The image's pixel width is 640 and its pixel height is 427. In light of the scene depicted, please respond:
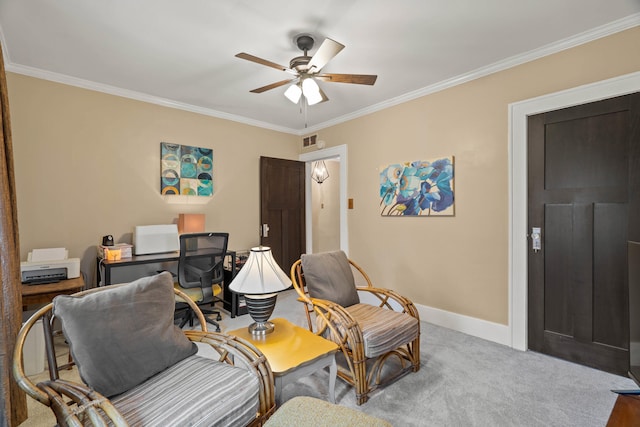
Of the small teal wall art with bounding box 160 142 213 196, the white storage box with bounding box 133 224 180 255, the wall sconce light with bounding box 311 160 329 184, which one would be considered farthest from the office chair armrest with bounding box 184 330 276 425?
the wall sconce light with bounding box 311 160 329 184

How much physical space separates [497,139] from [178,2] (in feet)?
9.16

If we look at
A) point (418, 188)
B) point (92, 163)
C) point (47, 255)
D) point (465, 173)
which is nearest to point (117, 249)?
point (47, 255)

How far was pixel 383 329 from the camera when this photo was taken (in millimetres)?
2115

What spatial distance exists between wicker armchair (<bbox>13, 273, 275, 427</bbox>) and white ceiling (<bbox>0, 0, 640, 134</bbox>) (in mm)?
1837

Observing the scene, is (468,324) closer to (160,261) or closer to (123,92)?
(160,261)

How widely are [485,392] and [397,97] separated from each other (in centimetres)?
301

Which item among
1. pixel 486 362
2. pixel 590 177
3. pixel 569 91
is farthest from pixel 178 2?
pixel 486 362

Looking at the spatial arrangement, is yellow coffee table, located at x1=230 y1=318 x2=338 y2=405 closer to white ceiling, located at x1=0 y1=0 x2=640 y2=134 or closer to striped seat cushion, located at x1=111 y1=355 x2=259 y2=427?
striped seat cushion, located at x1=111 y1=355 x2=259 y2=427

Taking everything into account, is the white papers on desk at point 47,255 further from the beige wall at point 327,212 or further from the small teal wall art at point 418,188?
the beige wall at point 327,212

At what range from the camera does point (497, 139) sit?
2852 millimetres

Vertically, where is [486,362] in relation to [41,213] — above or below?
below

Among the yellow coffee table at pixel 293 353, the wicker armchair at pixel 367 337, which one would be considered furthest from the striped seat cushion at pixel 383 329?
the yellow coffee table at pixel 293 353

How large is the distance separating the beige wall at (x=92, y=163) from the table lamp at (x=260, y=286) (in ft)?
→ 7.38

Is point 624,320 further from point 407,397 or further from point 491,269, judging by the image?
point 407,397
